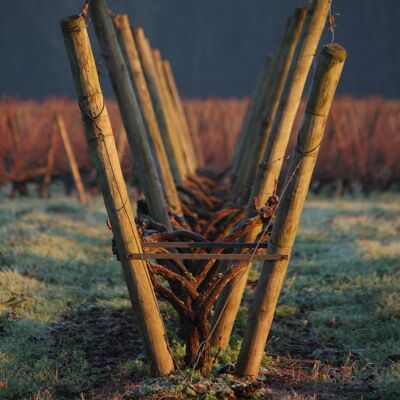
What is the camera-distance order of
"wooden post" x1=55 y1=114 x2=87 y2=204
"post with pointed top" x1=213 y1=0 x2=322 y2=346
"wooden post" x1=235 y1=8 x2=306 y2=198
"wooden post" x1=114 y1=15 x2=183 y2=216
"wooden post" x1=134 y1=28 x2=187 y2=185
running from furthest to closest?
"wooden post" x1=55 y1=114 x2=87 y2=204, "wooden post" x1=134 y1=28 x2=187 y2=185, "wooden post" x1=114 y1=15 x2=183 y2=216, "wooden post" x1=235 y1=8 x2=306 y2=198, "post with pointed top" x1=213 y1=0 x2=322 y2=346

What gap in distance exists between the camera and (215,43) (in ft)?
258

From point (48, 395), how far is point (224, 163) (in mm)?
17925

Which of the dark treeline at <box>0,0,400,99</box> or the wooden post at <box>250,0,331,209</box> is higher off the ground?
the dark treeline at <box>0,0,400,99</box>

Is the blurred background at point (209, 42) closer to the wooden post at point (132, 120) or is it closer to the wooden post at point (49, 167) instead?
the wooden post at point (49, 167)

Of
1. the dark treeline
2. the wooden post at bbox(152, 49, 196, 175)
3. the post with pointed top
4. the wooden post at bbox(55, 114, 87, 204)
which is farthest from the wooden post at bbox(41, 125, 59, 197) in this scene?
the dark treeline

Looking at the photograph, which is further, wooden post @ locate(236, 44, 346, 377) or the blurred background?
the blurred background

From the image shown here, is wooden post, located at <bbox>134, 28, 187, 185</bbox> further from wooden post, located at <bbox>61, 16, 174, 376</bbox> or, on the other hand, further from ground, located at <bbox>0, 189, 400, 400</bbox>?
wooden post, located at <bbox>61, 16, 174, 376</bbox>

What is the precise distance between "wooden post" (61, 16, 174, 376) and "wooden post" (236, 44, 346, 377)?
0.50 meters

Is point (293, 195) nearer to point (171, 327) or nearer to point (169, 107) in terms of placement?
point (171, 327)

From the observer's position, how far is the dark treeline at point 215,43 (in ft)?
245

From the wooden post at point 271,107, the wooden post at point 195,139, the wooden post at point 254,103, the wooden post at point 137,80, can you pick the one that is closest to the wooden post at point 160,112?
the wooden post at point 271,107

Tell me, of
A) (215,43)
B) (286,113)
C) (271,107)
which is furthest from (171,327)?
(215,43)

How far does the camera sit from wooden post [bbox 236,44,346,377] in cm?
391

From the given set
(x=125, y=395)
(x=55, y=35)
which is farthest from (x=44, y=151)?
(x=55, y=35)
